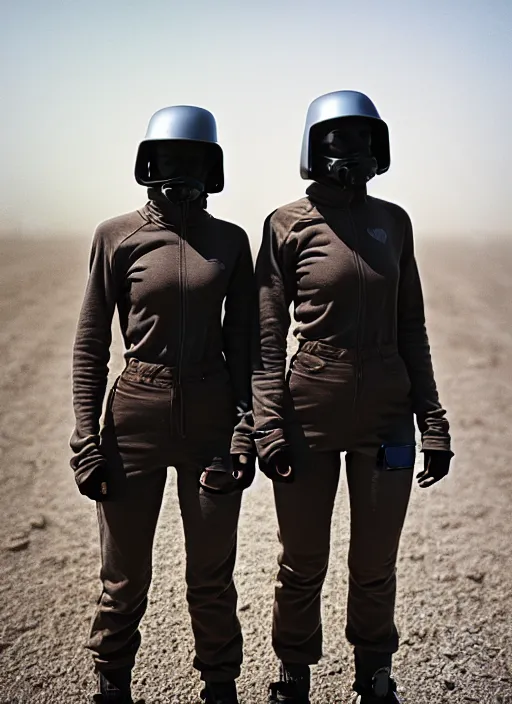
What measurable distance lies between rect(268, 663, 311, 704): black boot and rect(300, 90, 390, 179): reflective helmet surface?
2.12 m

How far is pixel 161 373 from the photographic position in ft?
9.98

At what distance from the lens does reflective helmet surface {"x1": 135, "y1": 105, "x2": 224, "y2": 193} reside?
300cm

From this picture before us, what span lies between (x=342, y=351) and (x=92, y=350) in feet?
3.31

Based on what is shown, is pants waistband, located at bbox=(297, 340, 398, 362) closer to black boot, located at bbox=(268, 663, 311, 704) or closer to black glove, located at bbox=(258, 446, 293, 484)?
black glove, located at bbox=(258, 446, 293, 484)

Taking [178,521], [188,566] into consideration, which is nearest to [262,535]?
[178,521]

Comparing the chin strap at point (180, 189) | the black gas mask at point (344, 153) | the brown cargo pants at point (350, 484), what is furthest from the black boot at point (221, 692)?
the black gas mask at point (344, 153)

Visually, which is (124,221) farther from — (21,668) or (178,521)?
(178,521)

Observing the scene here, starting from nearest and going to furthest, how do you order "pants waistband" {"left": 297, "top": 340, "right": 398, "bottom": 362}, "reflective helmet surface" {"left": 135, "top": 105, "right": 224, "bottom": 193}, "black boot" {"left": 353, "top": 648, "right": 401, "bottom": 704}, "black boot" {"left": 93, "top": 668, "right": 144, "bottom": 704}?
1. "reflective helmet surface" {"left": 135, "top": 105, "right": 224, "bottom": 193}
2. "pants waistband" {"left": 297, "top": 340, "right": 398, "bottom": 362}
3. "black boot" {"left": 93, "top": 668, "right": 144, "bottom": 704}
4. "black boot" {"left": 353, "top": 648, "right": 401, "bottom": 704}

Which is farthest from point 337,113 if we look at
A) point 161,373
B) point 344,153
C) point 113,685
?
point 113,685

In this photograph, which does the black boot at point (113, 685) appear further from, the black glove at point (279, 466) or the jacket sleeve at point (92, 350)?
the black glove at point (279, 466)

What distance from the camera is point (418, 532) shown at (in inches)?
224

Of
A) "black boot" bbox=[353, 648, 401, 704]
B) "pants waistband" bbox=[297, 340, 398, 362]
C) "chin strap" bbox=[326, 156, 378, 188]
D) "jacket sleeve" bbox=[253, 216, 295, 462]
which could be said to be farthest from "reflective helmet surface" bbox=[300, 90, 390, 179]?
"black boot" bbox=[353, 648, 401, 704]

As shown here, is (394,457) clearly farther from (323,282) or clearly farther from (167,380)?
(167,380)

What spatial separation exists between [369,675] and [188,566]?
3.14ft
